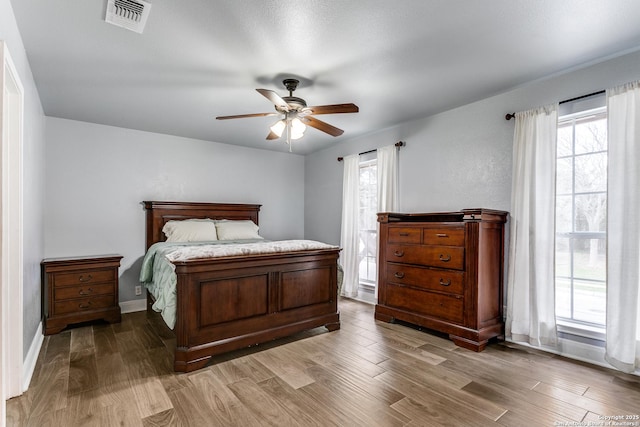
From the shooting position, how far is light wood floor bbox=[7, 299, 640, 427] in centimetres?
188

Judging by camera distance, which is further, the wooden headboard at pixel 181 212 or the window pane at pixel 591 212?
the wooden headboard at pixel 181 212

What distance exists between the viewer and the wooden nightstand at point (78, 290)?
11.0 feet

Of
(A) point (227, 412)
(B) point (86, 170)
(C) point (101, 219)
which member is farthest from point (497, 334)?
(B) point (86, 170)

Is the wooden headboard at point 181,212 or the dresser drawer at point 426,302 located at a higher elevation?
the wooden headboard at point 181,212

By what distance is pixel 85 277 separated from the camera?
11.7ft

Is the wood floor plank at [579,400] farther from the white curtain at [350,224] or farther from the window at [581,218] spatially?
the white curtain at [350,224]

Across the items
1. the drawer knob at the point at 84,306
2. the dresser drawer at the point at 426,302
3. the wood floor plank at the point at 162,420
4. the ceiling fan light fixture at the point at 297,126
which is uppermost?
the ceiling fan light fixture at the point at 297,126

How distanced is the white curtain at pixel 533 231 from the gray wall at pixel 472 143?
145 millimetres

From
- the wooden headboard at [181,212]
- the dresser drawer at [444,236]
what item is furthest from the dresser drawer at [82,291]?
the dresser drawer at [444,236]

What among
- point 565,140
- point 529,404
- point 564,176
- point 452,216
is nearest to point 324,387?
point 529,404

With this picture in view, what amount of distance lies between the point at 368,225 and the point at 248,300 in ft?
8.02

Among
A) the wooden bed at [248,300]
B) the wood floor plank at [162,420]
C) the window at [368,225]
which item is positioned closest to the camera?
the wood floor plank at [162,420]

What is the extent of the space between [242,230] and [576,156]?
3.89 m

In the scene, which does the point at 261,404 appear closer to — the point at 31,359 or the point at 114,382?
the point at 114,382
